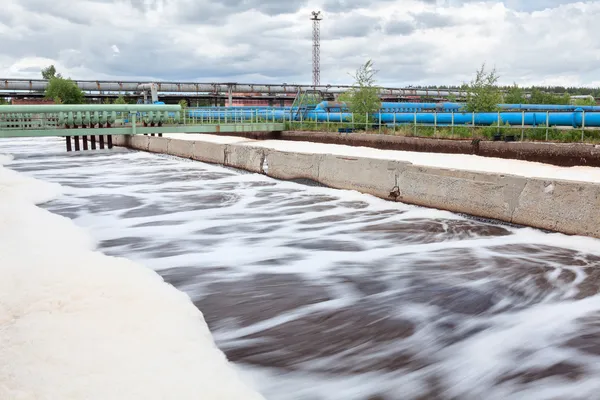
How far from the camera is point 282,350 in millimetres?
4414

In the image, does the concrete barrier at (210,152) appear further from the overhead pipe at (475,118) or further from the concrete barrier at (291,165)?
the overhead pipe at (475,118)

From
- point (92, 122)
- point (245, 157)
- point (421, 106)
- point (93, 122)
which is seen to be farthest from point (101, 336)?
point (421, 106)

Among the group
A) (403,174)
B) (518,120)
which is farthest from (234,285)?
(518,120)

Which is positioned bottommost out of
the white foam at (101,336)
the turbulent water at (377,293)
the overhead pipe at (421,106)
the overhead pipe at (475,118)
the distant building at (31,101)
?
the turbulent water at (377,293)

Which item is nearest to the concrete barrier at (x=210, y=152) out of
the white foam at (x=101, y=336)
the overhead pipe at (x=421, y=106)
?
the white foam at (x=101, y=336)

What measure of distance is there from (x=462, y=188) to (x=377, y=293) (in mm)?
4071

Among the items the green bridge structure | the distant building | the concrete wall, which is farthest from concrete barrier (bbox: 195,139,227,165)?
the distant building

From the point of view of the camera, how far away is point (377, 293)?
572 cm

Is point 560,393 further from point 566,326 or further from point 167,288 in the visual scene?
point 167,288

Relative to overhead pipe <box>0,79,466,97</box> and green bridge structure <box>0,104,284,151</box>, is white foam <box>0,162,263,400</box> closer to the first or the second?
green bridge structure <box>0,104,284,151</box>

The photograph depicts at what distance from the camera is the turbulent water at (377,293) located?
3.99 meters

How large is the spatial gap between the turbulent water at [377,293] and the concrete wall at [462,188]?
0.24 m

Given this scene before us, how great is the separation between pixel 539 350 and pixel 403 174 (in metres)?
6.35

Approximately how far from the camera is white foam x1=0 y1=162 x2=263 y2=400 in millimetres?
3547
